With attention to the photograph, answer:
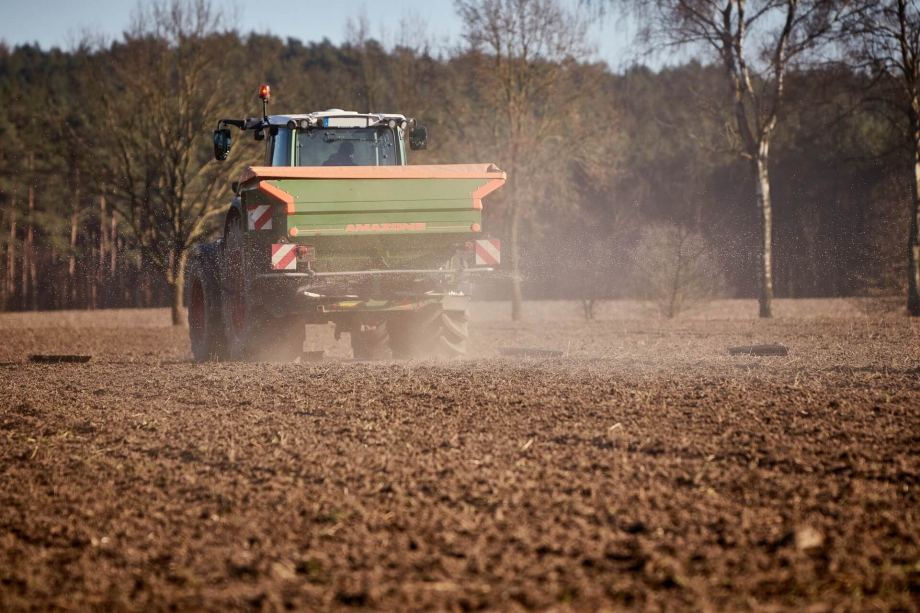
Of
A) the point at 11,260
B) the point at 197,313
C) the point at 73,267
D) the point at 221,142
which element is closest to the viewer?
the point at 221,142

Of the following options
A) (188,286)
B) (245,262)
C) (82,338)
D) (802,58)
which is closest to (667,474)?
(245,262)

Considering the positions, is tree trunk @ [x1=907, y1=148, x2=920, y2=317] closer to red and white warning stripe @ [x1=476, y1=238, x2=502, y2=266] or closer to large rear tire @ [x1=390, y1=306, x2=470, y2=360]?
large rear tire @ [x1=390, y1=306, x2=470, y2=360]

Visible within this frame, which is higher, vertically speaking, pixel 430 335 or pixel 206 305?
pixel 206 305

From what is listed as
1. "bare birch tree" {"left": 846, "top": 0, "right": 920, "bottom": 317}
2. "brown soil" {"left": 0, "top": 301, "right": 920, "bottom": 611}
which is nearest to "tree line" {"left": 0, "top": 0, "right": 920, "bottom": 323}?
"bare birch tree" {"left": 846, "top": 0, "right": 920, "bottom": 317}

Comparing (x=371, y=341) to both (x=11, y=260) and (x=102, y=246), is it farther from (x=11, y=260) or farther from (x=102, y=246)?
(x=11, y=260)

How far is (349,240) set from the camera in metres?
9.50

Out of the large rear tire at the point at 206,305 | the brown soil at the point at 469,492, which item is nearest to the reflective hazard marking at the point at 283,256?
the brown soil at the point at 469,492

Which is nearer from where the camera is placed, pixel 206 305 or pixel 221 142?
pixel 221 142

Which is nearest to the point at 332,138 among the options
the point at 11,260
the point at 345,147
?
the point at 345,147

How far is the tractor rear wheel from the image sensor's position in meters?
11.4

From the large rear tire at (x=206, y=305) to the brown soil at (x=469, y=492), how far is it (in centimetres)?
320

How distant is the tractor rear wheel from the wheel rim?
241cm

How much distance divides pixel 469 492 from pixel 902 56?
58.0 feet

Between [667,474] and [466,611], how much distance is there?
1.87m
